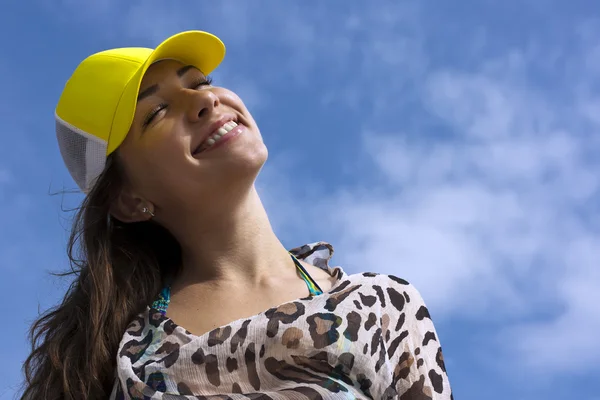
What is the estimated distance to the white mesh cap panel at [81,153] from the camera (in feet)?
12.3

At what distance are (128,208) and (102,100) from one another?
55cm

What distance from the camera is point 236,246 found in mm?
3670

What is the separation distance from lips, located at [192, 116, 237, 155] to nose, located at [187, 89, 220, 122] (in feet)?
0.24

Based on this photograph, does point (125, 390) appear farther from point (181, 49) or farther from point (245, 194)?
point (181, 49)

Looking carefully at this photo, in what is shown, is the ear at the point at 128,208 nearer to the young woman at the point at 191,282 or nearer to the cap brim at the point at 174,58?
the young woman at the point at 191,282

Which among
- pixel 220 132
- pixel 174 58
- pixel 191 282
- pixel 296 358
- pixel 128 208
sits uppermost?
pixel 174 58

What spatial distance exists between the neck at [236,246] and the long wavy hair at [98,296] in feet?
0.92

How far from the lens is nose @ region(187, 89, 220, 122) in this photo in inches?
143

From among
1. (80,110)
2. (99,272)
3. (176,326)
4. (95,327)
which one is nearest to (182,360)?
(176,326)

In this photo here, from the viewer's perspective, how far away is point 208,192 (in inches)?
140

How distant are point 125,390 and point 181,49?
171 centimetres

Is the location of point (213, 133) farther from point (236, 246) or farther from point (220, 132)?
point (236, 246)

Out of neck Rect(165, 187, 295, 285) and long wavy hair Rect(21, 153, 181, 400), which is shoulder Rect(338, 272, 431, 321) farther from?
long wavy hair Rect(21, 153, 181, 400)

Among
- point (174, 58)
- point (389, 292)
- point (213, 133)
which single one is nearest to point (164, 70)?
point (174, 58)
